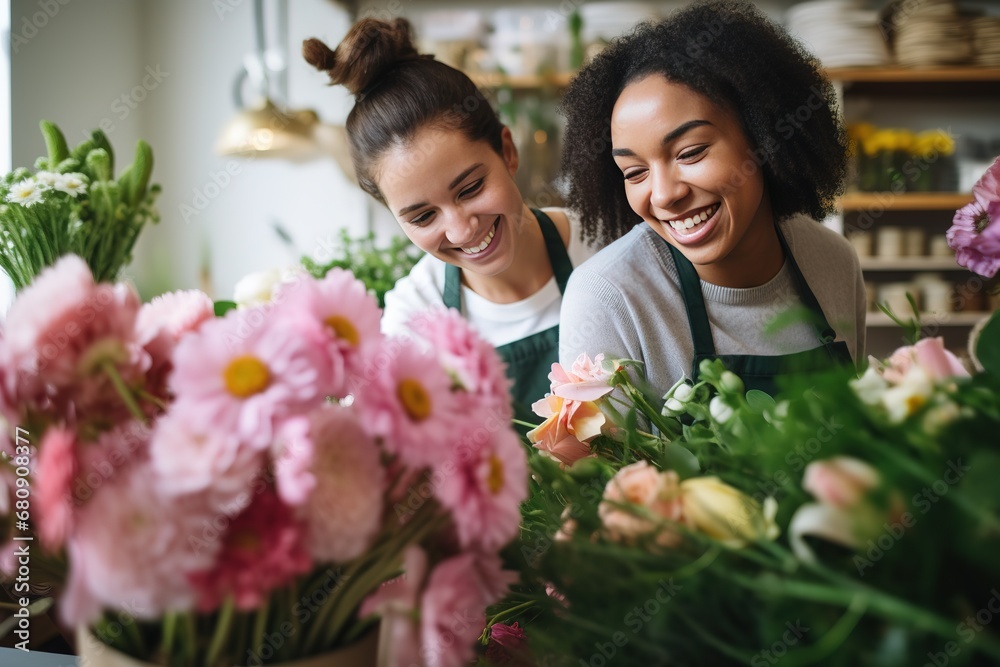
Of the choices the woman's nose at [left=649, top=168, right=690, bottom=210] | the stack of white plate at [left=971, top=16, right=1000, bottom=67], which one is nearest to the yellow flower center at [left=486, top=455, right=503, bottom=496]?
the woman's nose at [left=649, top=168, right=690, bottom=210]

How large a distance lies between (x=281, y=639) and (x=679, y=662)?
19 cm

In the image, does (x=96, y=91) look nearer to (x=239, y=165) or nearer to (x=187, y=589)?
(x=239, y=165)

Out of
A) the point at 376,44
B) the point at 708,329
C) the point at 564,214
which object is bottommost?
the point at 708,329

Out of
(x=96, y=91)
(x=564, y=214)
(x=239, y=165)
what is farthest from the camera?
(x=239, y=165)

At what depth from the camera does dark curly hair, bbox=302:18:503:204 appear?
1.26 meters

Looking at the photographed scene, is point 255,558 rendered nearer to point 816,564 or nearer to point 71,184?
point 816,564

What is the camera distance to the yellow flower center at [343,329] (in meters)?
0.35

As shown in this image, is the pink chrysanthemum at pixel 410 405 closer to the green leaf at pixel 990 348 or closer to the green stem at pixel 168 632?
the green stem at pixel 168 632

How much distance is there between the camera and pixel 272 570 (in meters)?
0.32

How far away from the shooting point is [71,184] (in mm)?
1082

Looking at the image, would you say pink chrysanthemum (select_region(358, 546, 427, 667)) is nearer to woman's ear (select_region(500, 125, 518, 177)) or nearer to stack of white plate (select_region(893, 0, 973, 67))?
woman's ear (select_region(500, 125, 518, 177))

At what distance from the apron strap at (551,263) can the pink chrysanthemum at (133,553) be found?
1149 millimetres

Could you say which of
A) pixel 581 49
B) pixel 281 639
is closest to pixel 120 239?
pixel 281 639

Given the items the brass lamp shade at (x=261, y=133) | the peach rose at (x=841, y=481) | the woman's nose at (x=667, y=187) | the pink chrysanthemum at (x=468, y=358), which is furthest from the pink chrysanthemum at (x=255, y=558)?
the brass lamp shade at (x=261, y=133)
